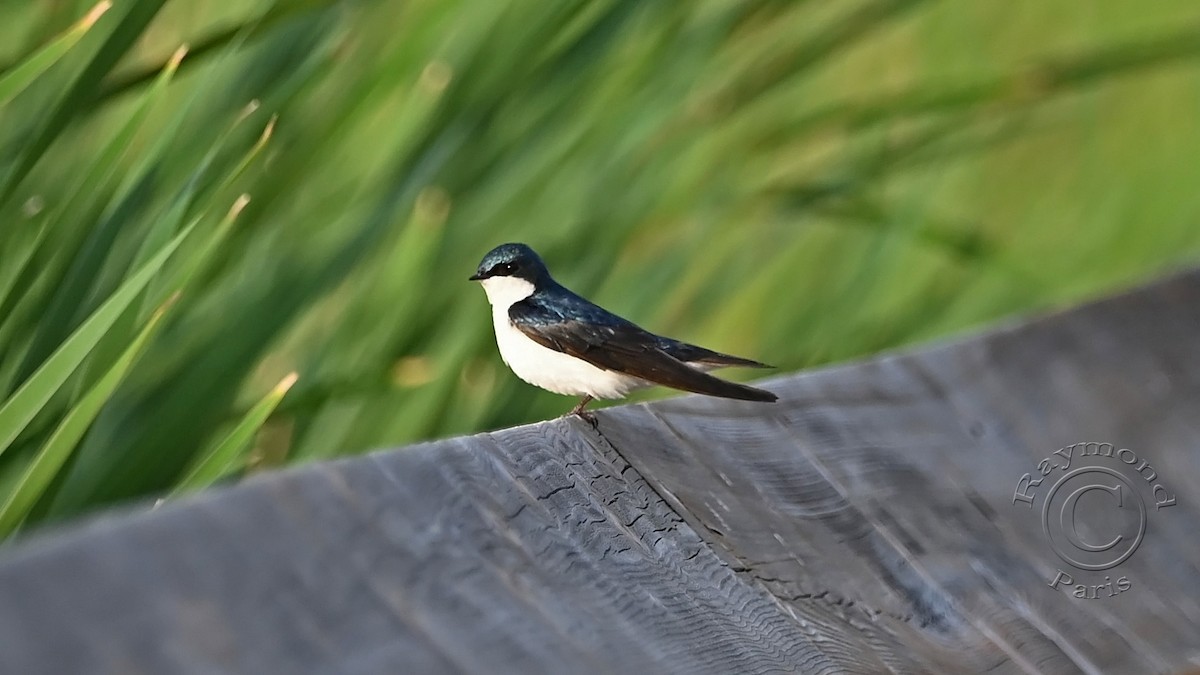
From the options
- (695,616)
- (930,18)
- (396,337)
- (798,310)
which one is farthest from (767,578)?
(930,18)

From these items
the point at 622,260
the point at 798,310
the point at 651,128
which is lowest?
the point at 798,310

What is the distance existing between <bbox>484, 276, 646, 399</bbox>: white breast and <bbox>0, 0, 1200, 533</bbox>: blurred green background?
0.13 feet

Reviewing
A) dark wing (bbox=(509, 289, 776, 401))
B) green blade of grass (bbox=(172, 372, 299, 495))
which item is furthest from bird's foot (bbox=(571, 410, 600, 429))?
dark wing (bbox=(509, 289, 776, 401))

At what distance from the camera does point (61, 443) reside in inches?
37.4

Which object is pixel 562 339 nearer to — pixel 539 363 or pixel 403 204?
pixel 539 363

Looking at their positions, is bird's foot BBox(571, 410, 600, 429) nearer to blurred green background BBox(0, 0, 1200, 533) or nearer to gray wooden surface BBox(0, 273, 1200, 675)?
gray wooden surface BBox(0, 273, 1200, 675)

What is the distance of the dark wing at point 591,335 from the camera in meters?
1.52

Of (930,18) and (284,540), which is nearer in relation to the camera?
(284,540)

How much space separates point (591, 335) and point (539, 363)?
2.8 inches

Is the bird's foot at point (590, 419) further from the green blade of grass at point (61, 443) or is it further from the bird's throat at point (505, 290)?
the bird's throat at point (505, 290)

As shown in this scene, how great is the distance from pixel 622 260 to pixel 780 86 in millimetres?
307

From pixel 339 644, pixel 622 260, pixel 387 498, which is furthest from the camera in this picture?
pixel 622 260

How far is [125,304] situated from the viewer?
96 cm

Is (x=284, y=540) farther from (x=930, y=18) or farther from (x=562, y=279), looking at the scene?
(x=930, y=18)
